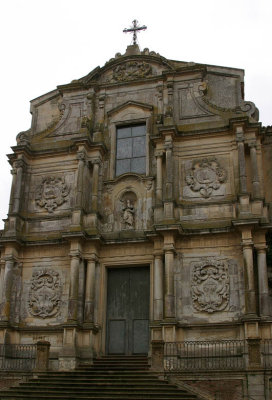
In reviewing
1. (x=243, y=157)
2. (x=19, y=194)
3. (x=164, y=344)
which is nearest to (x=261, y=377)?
(x=164, y=344)

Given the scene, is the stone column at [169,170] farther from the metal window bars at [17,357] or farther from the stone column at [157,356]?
the metal window bars at [17,357]

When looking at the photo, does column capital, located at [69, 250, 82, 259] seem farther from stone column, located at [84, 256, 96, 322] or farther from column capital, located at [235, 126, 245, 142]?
column capital, located at [235, 126, 245, 142]

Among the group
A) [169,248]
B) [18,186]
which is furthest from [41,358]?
[18,186]

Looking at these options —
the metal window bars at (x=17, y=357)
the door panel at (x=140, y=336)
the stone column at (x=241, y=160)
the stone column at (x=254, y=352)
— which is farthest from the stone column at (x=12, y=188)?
the stone column at (x=254, y=352)

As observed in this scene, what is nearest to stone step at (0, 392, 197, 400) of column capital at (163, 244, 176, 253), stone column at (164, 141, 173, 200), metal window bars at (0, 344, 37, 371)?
metal window bars at (0, 344, 37, 371)

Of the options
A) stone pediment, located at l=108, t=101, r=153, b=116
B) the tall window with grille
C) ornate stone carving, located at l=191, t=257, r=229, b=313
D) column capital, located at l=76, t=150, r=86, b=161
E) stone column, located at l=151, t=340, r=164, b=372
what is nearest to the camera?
stone column, located at l=151, t=340, r=164, b=372

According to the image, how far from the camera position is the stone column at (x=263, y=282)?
48.2 ft

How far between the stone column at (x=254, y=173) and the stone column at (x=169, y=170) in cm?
257

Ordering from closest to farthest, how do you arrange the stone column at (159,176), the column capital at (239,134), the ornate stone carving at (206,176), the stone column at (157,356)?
the stone column at (157,356)
the column capital at (239,134)
the ornate stone carving at (206,176)
the stone column at (159,176)

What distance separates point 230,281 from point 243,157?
13.0 ft

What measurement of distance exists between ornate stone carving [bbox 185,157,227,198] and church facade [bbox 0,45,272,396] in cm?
4

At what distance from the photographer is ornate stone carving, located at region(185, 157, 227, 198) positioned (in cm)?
1686

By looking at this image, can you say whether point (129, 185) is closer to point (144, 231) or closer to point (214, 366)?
point (144, 231)

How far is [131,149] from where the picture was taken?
61.4 ft
